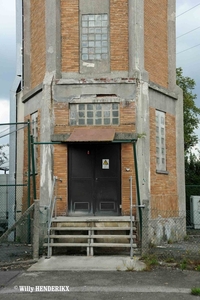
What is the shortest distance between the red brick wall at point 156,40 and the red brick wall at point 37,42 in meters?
3.41

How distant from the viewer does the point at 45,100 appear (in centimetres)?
1364

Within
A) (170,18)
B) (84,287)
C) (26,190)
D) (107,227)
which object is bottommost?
(84,287)

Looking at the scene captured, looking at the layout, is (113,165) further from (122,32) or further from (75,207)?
(122,32)

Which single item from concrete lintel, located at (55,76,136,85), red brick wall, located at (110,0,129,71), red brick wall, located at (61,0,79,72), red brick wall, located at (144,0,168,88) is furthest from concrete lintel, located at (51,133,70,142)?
red brick wall, located at (144,0,168,88)

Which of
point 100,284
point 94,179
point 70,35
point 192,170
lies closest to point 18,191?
point 94,179

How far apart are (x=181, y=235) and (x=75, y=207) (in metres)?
3.99

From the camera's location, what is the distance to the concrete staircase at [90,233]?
11289 mm

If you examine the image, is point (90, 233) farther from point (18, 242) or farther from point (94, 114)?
point (18, 242)

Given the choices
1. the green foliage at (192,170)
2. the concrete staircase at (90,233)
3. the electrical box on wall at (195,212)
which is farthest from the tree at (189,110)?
the concrete staircase at (90,233)

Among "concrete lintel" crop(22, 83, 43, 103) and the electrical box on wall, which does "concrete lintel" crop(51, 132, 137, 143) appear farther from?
the electrical box on wall

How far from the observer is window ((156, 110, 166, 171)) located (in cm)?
1450

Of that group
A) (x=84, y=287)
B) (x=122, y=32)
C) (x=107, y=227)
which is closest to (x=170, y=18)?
(x=122, y=32)

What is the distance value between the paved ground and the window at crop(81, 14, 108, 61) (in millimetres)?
7306

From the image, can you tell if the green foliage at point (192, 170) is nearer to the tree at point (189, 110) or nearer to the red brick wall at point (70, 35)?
the tree at point (189, 110)
